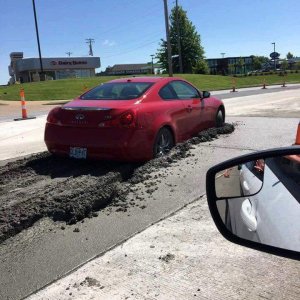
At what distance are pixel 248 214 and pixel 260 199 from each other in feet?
0.31

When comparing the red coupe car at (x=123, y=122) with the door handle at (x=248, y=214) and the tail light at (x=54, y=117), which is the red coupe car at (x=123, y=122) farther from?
the door handle at (x=248, y=214)

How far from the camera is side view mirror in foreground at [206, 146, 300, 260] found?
5.74ft

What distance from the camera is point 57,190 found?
5.20 meters

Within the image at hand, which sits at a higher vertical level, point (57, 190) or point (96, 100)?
point (96, 100)

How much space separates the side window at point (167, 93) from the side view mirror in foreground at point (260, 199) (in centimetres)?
524

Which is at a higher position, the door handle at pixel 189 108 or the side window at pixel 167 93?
the side window at pixel 167 93

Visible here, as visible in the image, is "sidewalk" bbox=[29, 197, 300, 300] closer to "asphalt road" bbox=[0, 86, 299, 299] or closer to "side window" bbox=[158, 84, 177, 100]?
"asphalt road" bbox=[0, 86, 299, 299]

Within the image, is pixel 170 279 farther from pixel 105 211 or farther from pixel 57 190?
pixel 57 190

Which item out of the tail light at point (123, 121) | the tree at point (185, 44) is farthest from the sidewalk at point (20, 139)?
the tree at point (185, 44)

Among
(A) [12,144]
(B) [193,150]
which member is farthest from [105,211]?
(A) [12,144]

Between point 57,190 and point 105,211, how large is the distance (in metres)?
0.81

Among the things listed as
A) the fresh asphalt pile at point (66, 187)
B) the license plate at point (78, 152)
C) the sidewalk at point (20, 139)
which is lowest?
the fresh asphalt pile at point (66, 187)

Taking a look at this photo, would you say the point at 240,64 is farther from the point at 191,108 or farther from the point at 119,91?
the point at 119,91

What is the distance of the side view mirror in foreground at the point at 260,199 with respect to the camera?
1751 millimetres
